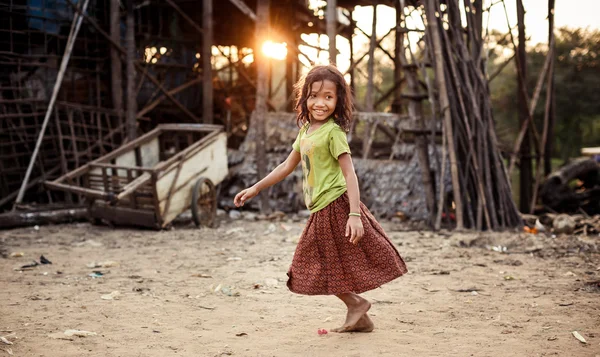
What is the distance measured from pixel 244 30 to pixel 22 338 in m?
10.3

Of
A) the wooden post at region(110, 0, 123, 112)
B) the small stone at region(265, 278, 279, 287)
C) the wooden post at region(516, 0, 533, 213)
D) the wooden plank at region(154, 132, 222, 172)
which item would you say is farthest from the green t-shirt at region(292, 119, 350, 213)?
the wooden post at region(110, 0, 123, 112)

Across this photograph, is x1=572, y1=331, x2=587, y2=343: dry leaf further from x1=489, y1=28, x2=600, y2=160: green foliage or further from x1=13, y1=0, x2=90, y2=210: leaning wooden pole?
x1=489, y1=28, x2=600, y2=160: green foliage

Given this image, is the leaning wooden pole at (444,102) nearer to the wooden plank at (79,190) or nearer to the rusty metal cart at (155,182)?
the rusty metal cart at (155,182)

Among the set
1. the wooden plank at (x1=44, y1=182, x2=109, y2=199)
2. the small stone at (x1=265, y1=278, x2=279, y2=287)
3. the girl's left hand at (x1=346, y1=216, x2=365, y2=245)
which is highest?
the girl's left hand at (x1=346, y1=216, x2=365, y2=245)

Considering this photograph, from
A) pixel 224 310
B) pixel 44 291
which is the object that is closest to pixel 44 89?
pixel 44 291

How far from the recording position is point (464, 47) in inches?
302

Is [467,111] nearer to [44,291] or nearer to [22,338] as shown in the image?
[44,291]

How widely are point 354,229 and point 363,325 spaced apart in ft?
2.13

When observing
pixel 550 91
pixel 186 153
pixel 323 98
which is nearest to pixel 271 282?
pixel 323 98

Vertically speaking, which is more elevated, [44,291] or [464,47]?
[464,47]

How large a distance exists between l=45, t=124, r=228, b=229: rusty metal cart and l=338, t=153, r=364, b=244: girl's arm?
4093mm

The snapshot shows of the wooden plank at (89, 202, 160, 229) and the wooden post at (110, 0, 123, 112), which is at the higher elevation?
the wooden post at (110, 0, 123, 112)

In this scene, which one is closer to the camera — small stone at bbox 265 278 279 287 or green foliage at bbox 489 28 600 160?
small stone at bbox 265 278 279 287

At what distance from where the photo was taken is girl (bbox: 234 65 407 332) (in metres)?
3.28
